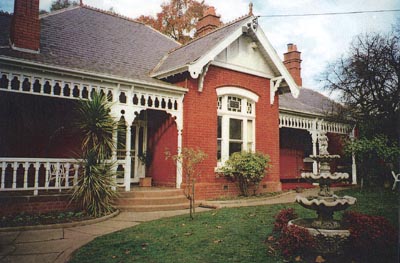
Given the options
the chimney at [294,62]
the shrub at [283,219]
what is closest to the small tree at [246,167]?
the shrub at [283,219]

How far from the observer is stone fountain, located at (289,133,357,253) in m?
4.81

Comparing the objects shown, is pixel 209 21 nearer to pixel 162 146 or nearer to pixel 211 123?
pixel 211 123

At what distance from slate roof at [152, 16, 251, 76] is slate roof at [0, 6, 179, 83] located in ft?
1.76

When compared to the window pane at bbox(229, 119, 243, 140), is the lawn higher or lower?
lower

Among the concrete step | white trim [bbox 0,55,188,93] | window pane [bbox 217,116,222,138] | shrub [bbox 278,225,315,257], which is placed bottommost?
shrub [bbox 278,225,315,257]

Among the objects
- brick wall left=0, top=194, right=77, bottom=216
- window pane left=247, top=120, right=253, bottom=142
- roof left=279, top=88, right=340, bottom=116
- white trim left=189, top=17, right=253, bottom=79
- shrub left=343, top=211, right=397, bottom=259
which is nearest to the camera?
shrub left=343, top=211, right=397, bottom=259

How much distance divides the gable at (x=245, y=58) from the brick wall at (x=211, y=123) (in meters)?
0.23

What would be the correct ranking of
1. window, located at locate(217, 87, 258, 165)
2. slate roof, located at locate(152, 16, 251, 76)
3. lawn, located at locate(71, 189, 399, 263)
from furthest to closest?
window, located at locate(217, 87, 258, 165)
slate roof, located at locate(152, 16, 251, 76)
lawn, located at locate(71, 189, 399, 263)

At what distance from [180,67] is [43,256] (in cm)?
698

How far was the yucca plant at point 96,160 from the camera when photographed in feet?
26.4

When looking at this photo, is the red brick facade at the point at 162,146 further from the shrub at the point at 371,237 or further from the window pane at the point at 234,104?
the shrub at the point at 371,237

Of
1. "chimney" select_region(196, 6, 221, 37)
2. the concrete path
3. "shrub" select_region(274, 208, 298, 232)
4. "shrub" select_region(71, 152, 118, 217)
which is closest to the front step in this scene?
the concrete path

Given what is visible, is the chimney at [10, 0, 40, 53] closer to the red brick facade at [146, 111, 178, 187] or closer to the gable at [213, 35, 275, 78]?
the red brick facade at [146, 111, 178, 187]

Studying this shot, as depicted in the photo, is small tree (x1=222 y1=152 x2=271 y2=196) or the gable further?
the gable
